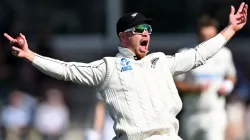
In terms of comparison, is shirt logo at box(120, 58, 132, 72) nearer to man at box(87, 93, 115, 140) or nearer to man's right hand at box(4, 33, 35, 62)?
man's right hand at box(4, 33, 35, 62)

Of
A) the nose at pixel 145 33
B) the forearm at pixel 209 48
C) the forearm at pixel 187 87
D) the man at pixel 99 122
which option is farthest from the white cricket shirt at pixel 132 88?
the man at pixel 99 122

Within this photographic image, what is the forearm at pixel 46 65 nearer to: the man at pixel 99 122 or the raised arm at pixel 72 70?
the raised arm at pixel 72 70

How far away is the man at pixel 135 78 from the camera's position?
7.88m

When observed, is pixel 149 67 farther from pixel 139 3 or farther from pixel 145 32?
pixel 139 3

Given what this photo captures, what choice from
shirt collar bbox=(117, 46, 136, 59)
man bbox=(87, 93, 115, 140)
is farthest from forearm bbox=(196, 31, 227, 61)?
man bbox=(87, 93, 115, 140)

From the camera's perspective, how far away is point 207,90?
1150 centimetres

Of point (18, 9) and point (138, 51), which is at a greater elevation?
point (138, 51)

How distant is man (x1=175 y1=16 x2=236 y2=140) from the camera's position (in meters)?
11.5

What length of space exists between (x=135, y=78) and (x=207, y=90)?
3.64 m

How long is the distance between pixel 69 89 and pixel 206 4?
257 centimetres

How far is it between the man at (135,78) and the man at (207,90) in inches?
130

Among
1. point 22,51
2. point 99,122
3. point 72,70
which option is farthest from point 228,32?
point 99,122

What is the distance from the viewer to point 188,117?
38.6ft

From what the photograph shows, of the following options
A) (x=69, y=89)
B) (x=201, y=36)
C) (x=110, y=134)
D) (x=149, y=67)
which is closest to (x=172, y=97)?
(x=149, y=67)
